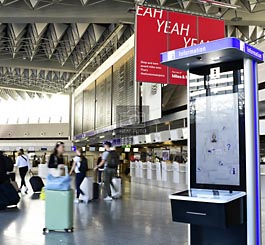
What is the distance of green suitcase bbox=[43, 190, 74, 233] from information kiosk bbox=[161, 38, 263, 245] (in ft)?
8.18

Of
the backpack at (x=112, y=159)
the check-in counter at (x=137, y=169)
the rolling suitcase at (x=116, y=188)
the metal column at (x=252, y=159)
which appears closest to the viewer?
the metal column at (x=252, y=159)

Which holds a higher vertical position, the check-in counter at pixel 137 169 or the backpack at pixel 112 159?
the backpack at pixel 112 159

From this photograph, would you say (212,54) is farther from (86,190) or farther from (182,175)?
(182,175)

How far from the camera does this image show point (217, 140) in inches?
165

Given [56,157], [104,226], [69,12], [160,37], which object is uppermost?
[69,12]

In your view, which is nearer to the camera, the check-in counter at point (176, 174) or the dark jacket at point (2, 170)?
the dark jacket at point (2, 170)

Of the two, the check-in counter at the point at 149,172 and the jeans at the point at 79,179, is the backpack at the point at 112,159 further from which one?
the check-in counter at the point at 149,172

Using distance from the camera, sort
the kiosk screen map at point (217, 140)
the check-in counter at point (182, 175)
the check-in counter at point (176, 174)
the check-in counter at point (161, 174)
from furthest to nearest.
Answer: the check-in counter at point (176, 174)
the check-in counter at point (161, 174)
the check-in counter at point (182, 175)
the kiosk screen map at point (217, 140)

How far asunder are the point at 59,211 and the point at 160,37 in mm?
3811

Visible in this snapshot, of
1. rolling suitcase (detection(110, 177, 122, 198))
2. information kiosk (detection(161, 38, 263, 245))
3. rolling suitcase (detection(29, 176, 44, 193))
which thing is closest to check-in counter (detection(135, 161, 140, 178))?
rolling suitcase (detection(29, 176, 44, 193))

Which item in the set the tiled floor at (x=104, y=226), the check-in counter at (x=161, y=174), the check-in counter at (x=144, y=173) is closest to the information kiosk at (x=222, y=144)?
the tiled floor at (x=104, y=226)

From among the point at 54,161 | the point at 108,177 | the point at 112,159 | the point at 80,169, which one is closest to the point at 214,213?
the point at 54,161

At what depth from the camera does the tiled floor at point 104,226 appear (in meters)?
5.52

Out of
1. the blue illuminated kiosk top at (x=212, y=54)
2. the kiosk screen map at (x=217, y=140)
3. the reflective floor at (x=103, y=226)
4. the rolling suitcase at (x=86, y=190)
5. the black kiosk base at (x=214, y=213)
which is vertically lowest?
the reflective floor at (x=103, y=226)
